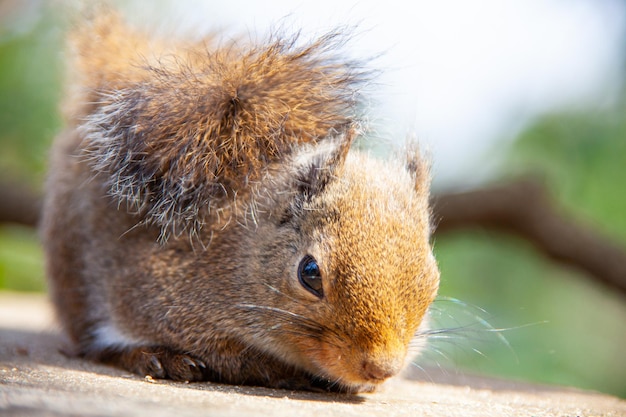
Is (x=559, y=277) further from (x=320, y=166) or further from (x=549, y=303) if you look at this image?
(x=320, y=166)

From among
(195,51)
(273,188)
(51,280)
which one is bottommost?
(51,280)

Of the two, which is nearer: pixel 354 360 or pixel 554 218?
pixel 354 360

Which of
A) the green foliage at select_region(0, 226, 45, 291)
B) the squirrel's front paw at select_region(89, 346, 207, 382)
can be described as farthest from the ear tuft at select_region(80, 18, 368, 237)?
the green foliage at select_region(0, 226, 45, 291)

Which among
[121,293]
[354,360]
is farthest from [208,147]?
[354,360]

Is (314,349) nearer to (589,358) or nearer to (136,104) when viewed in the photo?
(136,104)

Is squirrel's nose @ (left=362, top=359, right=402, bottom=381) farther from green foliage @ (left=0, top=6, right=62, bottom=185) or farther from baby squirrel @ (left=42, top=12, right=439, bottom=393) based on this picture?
green foliage @ (left=0, top=6, right=62, bottom=185)

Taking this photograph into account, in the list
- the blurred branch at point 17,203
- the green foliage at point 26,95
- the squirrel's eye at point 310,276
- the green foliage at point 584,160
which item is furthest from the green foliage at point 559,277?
the green foliage at point 26,95
